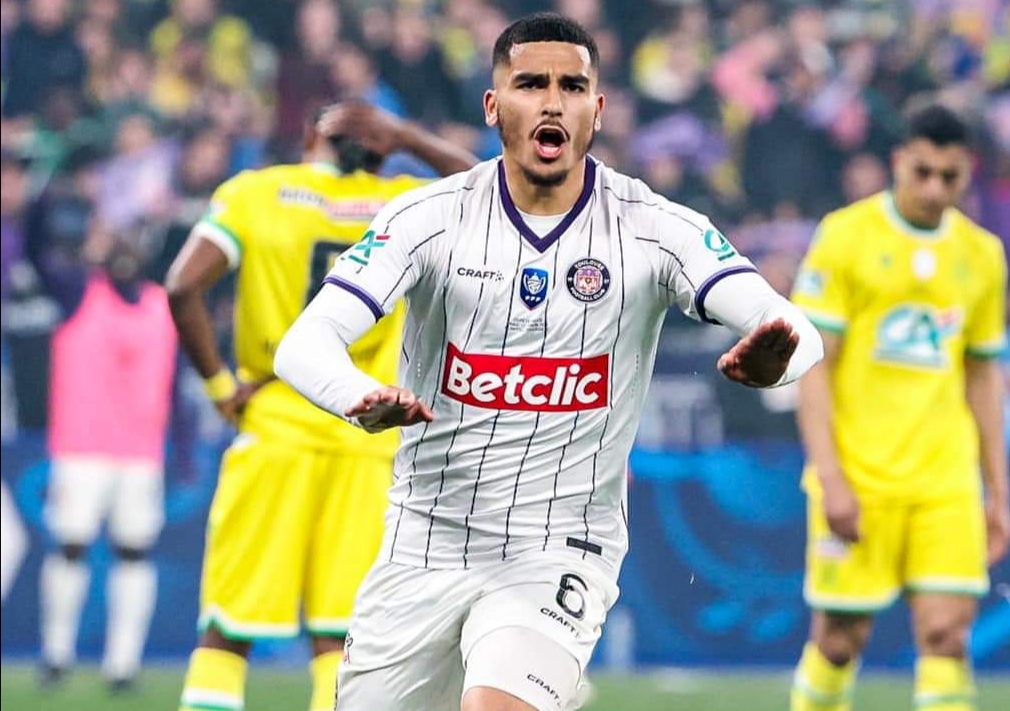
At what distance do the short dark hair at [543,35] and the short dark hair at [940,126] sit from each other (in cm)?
283

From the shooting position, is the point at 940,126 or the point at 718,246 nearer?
the point at 718,246

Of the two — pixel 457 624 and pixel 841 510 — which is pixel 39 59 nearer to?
pixel 841 510

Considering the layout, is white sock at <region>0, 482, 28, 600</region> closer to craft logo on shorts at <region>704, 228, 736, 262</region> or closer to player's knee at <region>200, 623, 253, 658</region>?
player's knee at <region>200, 623, 253, 658</region>

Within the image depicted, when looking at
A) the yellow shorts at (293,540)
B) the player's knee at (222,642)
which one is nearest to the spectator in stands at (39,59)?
the yellow shorts at (293,540)

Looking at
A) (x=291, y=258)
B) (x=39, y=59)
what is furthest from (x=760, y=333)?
(x=39, y=59)

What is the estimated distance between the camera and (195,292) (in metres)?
6.85

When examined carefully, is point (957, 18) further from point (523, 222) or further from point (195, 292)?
point (523, 222)

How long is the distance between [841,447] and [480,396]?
10.7 ft

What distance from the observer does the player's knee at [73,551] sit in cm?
1110

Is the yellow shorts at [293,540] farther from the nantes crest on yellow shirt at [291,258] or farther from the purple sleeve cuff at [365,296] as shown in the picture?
the purple sleeve cuff at [365,296]

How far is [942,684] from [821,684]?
579mm

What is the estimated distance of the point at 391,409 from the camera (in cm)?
411

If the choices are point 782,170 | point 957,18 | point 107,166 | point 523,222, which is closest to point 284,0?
point 107,166

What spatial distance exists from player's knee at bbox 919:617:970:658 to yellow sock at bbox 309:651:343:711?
2194 mm
